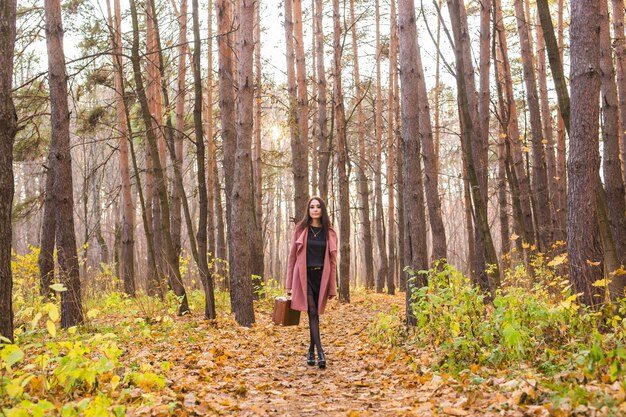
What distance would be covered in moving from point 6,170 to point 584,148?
5.59 meters

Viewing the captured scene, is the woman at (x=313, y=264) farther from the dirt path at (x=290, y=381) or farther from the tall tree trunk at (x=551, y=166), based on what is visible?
the tall tree trunk at (x=551, y=166)

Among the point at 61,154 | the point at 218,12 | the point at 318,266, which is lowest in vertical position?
the point at 318,266

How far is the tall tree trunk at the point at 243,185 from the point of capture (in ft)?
29.4

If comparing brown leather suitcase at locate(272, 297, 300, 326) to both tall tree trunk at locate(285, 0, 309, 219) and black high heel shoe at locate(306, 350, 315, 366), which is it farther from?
tall tree trunk at locate(285, 0, 309, 219)

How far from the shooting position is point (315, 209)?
6.97 m

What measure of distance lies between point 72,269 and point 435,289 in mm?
5183

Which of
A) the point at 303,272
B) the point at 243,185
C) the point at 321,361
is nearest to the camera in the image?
the point at 321,361

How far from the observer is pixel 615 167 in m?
8.89

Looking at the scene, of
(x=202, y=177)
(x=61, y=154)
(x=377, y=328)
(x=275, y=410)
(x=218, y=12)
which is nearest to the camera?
(x=275, y=410)

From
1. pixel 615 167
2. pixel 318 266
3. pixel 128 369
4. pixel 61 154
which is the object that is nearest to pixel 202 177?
pixel 61 154

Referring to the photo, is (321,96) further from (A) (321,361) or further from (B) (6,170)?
(B) (6,170)

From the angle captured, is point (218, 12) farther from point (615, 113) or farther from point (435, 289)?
point (615, 113)

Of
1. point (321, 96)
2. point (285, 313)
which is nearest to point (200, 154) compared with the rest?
point (285, 313)

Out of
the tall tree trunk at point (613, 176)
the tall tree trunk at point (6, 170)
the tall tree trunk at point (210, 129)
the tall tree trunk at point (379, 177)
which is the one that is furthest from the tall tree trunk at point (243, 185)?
the tall tree trunk at point (379, 177)
